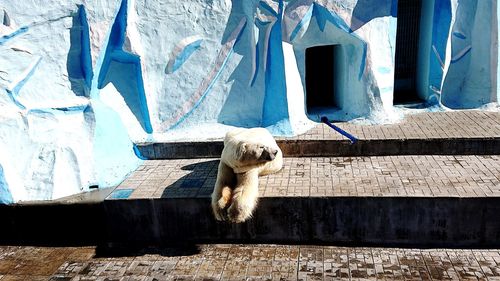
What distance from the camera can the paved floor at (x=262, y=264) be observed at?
196 inches

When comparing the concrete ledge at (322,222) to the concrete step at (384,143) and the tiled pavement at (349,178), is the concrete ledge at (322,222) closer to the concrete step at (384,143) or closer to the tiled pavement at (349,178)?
the tiled pavement at (349,178)

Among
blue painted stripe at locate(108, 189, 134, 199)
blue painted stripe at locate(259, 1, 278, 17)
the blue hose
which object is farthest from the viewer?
blue painted stripe at locate(259, 1, 278, 17)

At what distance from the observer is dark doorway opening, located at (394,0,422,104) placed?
9.07 m

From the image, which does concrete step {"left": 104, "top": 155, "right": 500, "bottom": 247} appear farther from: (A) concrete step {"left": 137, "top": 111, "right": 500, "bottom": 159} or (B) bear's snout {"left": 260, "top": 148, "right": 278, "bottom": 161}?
(A) concrete step {"left": 137, "top": 111, "right": 500, "bottom": 159}

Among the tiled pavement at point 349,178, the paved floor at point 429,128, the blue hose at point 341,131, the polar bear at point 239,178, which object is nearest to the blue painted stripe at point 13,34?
the tiled pavement at point 349,178

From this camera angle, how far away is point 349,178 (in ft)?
20.2

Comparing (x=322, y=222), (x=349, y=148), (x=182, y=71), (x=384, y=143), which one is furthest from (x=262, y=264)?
(x=182, y=71)

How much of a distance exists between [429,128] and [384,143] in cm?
107

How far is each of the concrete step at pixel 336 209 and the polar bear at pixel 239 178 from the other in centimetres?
39

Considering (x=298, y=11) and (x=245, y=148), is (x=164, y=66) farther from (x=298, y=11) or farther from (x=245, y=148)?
(x=245, y=148)

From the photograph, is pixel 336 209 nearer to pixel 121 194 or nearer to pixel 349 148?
pixel 349 148

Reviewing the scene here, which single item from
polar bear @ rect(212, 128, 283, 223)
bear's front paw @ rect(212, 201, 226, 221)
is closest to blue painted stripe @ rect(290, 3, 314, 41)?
polar bear @ rect(212, 128, 283, 223)

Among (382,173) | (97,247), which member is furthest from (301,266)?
(97,247)

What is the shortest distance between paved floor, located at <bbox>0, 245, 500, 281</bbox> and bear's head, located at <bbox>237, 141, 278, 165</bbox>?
119 centimetres
